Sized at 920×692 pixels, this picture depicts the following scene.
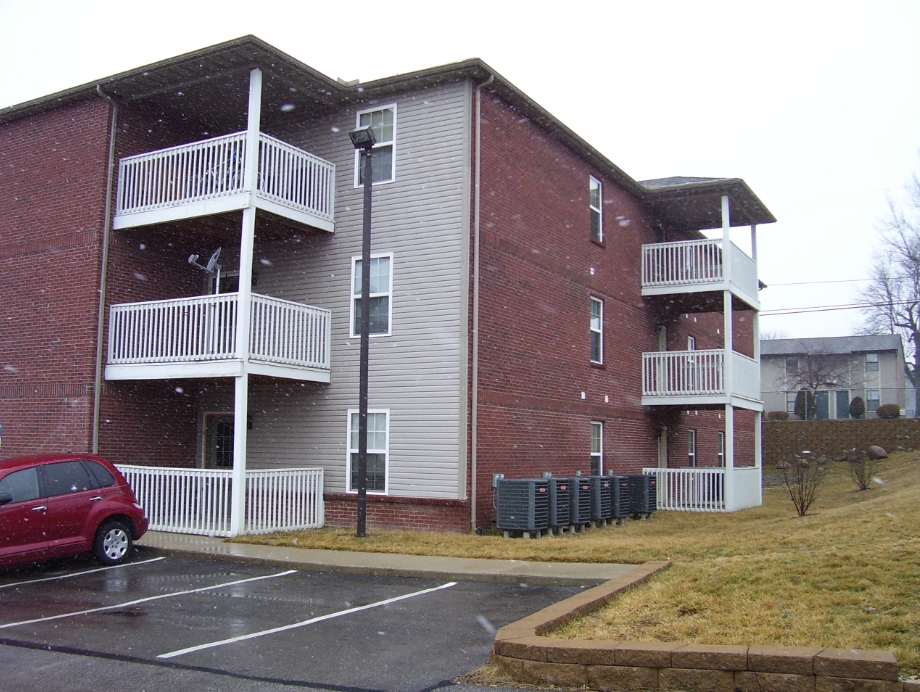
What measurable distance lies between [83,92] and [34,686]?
1383 cm

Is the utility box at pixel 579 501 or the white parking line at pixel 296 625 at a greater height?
the utility box at pixel 579 501

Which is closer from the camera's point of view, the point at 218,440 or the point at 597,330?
the point at 218,440

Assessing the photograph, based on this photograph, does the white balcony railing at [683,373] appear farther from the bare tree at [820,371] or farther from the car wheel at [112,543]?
the bare tree at [820,371]

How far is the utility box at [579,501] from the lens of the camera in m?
16.9

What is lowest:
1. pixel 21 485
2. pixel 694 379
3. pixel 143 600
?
pixel 143 600

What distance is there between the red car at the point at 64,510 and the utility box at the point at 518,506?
5881mm

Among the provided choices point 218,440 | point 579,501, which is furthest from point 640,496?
point 218,440

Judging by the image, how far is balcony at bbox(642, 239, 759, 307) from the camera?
23.1 m

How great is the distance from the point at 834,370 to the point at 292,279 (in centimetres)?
4838

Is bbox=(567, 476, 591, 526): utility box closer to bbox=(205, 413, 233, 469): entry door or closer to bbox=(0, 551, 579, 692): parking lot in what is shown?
bbox=(0, 551, 579, 692): parking lot

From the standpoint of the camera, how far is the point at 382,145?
1767 centimetres

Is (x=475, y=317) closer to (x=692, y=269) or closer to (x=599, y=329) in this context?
(x=599, y=329)

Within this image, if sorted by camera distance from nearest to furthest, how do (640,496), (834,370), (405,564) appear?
(405,564) < (640,496) < (834,370)

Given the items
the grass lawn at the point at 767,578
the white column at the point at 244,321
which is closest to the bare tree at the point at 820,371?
the grass lawn at the point at 767,578
